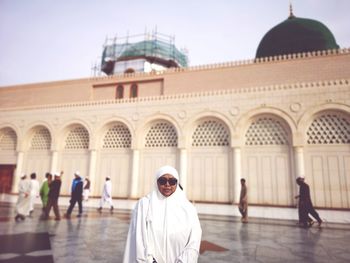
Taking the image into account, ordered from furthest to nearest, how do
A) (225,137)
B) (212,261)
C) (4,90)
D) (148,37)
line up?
(148,37), (4,90), (225,137), (212,261)

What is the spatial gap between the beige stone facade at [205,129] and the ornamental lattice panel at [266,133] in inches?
1.5

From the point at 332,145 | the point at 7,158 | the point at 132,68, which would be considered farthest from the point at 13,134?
the point at 332,145

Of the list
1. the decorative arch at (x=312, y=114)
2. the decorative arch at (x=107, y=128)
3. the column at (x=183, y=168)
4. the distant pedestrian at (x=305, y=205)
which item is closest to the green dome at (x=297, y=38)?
the decorative arch at (x=312, y=114)

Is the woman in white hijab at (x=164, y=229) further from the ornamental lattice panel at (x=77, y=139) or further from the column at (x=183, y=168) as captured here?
the ornamental lattice panel at (x=77, y=139)

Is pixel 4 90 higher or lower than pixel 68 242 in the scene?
higher

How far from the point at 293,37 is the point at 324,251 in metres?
12.2

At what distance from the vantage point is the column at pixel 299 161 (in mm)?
9055

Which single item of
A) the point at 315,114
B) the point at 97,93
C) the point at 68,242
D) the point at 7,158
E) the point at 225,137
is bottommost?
the point at 68,242

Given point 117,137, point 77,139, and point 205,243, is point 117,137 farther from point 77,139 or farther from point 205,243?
point 205,243

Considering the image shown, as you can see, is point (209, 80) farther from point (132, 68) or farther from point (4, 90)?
point (4, 90)

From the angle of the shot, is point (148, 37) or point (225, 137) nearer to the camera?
point (225, 137)

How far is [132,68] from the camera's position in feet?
61.3

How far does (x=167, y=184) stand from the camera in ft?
6.04

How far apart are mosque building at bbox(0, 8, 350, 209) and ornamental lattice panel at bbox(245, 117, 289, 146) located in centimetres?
4
